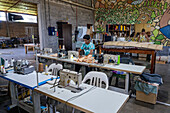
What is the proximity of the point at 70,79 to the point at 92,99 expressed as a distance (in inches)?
18.0

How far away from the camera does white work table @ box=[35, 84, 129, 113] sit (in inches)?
58.6

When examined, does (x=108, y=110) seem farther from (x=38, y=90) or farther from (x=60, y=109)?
(x=60, y=109)

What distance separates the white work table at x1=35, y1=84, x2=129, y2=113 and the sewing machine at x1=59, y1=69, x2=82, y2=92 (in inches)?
3.2

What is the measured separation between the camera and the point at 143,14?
8.28 metres

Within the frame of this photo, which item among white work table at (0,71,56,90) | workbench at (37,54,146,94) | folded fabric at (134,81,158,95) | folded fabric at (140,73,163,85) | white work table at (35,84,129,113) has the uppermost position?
workbench at (37,54,146,94)

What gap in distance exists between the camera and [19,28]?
1475 centimetres

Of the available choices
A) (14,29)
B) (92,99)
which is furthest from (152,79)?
(14,29)

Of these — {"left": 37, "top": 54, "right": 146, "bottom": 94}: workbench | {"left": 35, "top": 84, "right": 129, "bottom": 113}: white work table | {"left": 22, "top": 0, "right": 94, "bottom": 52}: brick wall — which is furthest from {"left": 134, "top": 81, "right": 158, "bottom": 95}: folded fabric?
{"left": 22, "top": 0, "right": 94, "bottom": 52}: brick wall

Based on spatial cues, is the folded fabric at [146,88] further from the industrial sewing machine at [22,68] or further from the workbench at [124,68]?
the industrial sewing machine at [22,68]

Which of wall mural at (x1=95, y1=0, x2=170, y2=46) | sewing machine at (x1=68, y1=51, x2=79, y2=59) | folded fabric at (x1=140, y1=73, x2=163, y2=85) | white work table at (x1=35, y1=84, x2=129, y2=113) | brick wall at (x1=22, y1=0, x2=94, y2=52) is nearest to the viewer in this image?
white work table at (x1=35, y1=84, x2=129, y2=113)

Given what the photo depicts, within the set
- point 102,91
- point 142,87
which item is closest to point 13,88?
point 102,91

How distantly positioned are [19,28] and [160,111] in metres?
15.6

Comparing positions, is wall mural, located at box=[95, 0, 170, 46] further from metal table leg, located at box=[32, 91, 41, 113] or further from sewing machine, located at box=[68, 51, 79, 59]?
metal table leg, located at box=[32, 91, 41, 113]

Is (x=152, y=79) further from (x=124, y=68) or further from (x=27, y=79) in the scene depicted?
(x=27, y=79)
